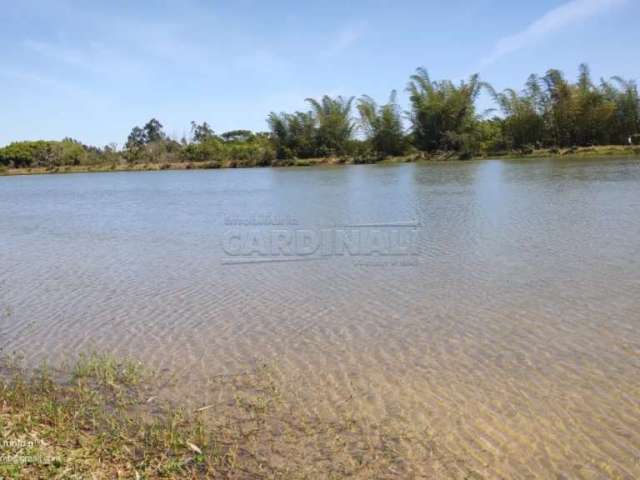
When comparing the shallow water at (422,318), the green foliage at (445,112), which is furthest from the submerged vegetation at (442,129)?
the shallow water at (422,318)

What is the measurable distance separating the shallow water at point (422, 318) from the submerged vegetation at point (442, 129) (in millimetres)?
22264

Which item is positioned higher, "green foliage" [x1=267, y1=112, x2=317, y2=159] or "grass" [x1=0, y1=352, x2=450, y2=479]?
"green foliage" [x1=267, y1=112, x2=317, y2=159]

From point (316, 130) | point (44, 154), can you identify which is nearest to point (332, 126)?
point (316, 130)

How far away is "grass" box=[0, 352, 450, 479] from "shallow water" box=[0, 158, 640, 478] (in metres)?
0.21

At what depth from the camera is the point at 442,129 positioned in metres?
35.6

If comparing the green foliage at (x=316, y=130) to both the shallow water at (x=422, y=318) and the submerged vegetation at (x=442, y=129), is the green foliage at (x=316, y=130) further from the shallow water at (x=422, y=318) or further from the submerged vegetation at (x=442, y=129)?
the shallow water at (x=422, y=318)

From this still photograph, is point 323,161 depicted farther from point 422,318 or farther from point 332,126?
point 422,318

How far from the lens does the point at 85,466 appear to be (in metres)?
2.48

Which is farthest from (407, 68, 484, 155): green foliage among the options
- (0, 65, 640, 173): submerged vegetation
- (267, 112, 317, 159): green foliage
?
(267, 112, 317, 159): green foliage

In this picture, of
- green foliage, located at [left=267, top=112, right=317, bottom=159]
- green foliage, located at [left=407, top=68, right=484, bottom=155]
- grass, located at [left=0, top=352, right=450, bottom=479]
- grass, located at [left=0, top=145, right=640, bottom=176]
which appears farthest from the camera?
green foliage, located at [left=267, top=112, right=317, bottom=159]

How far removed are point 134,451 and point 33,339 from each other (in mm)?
2649

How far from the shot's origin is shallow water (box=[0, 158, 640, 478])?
3084mm

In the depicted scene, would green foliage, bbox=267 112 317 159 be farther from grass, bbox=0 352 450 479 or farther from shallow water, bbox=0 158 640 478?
grass, bbox=0 352 450 479

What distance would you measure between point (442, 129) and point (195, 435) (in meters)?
34.9
